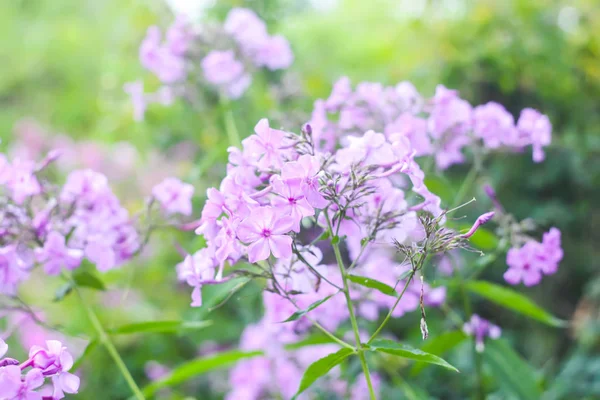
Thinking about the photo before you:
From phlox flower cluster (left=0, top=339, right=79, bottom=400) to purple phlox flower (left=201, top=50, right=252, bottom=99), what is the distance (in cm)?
104

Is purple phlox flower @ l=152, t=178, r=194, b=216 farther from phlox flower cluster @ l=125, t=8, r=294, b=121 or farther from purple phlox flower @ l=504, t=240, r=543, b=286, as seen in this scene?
purple phlox flower @ l=504, t=240, r=543, b=286

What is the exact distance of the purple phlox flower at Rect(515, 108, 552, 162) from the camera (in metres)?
1.32

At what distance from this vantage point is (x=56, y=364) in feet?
2.86

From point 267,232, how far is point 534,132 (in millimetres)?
742

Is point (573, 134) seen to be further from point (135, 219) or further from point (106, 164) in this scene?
point (106, 164)

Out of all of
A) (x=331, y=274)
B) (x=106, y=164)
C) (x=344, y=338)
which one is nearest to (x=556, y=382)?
(x=344, y=338)

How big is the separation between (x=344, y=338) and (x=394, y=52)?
5.87 ft

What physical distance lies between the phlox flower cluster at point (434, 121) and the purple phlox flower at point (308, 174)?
1.20ft

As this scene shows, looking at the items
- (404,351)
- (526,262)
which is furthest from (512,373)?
(404,351)

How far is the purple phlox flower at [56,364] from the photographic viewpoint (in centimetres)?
87

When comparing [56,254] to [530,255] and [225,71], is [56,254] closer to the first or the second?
[225,71]

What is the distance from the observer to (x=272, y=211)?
0.86m

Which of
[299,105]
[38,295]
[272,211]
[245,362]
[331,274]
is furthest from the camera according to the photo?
[38,295]

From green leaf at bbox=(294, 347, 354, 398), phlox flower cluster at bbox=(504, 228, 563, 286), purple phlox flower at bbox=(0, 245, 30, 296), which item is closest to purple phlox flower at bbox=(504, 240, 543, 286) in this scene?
phlox flower cluster at bbox=(504, 228, 563, 286)
